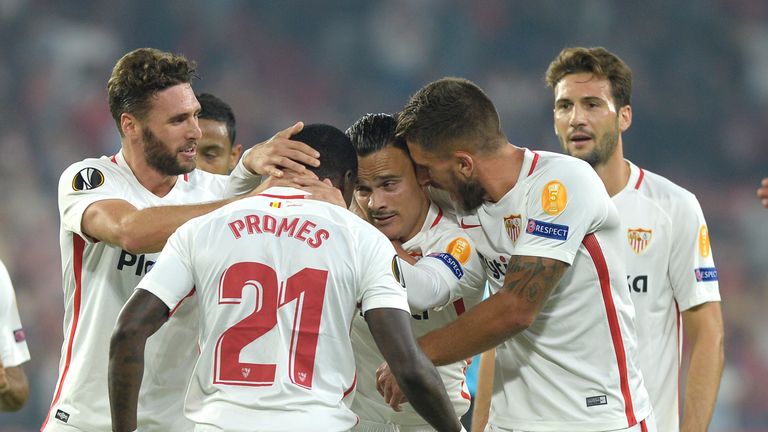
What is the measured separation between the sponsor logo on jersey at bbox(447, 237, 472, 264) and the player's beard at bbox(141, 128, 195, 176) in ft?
4.31

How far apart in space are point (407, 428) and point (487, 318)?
1.04 m

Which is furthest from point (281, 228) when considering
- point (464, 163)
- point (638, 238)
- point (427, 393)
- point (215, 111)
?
point (215, 111)

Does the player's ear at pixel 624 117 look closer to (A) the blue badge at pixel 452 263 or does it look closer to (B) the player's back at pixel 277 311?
(A) the blue badge at pixel 452 263

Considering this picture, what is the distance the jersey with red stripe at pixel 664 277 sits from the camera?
179 inches

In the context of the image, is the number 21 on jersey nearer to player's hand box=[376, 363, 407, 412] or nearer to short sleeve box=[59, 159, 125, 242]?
player's hand box=[376, 363, 407, 412]

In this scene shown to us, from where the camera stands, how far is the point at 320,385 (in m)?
3.07

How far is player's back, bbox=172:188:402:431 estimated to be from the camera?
3.00 meters

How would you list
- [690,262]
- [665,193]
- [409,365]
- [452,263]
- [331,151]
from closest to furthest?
[409,365] < [331,151] < [452,263] < [690,262] < [665,193]

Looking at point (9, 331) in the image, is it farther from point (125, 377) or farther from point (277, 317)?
point (277, 317)

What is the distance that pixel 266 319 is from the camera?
3.03 m

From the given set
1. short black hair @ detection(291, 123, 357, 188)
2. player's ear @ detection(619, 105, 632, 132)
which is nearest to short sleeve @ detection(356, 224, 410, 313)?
short black hair @ detection(291, 123, 357, 188)

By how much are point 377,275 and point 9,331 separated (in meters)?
2.68

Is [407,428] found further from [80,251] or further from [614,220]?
[80,251]

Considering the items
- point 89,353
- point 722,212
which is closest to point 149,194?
point 89,353
